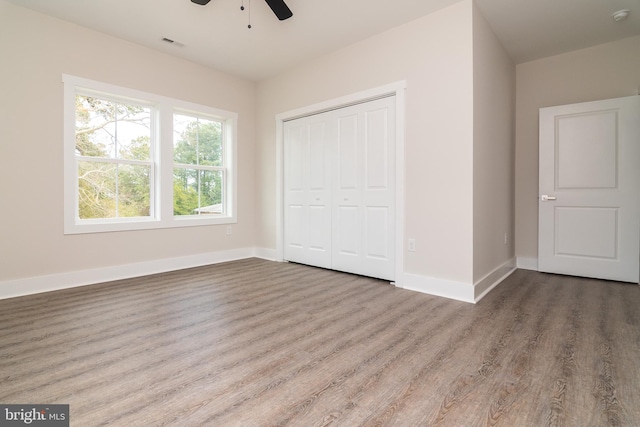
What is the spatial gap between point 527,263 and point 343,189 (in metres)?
2.75

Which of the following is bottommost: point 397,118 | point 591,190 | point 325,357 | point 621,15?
point 325,357

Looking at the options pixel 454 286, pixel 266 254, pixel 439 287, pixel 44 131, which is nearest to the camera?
pixel 454 286

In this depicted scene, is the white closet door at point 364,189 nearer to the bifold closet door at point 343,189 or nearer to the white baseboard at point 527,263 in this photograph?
the bifold closet door at point 343,189

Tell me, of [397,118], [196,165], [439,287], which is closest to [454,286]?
[439,287]

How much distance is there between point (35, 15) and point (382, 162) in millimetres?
3881

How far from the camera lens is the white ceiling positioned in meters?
2.97

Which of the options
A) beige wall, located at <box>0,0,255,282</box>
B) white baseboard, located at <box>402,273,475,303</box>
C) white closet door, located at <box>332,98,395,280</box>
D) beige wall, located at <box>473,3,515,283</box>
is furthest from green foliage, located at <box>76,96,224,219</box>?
beige wall, located at <box>473,3,515,283</box>

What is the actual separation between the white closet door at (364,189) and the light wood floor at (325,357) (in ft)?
2.23

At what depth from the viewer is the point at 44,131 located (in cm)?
320

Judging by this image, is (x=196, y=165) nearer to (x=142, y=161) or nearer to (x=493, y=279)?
(x=142, y=161)

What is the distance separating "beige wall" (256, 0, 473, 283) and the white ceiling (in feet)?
0.70

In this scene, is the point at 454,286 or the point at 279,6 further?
the point at 454,286

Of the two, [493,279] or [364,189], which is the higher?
[364,189]

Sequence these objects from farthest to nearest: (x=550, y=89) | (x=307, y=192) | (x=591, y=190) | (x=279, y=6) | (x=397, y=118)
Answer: (x=307, y=192) → (x=550, y=89) → (x=591, y=190) → (x=397, y=118) → (x=279, y=6)
